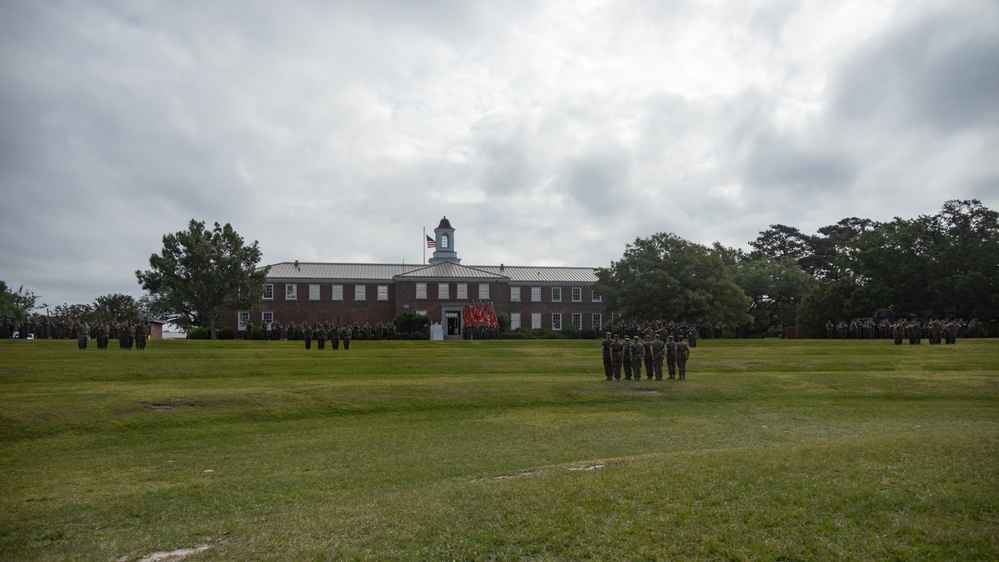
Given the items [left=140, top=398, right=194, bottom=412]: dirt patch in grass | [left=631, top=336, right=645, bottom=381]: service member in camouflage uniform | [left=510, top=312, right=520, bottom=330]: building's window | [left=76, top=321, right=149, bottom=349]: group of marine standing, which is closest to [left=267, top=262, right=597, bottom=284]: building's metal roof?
[left=510, top=312, right=520, bottom=330]: building's window

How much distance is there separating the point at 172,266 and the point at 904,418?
181 ft

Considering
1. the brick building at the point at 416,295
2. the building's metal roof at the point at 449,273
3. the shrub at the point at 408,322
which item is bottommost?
the shrub at the point at 408,322

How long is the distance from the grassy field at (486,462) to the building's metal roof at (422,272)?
4491 cm

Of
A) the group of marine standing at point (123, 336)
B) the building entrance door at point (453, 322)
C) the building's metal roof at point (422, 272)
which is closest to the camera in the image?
the group of marine standing at point (123, 336)

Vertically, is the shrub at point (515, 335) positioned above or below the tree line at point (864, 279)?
below

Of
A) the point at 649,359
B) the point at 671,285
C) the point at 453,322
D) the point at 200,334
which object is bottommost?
the point at 649,359

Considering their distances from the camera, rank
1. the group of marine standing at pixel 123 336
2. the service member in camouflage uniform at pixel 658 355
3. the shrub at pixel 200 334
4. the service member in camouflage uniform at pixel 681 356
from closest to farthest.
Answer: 1. the service member in camouflage uniform at pixel 658 355
2. the service member in camouflage uniform at pixel 681 356
3. the group of marine standing at pixel 123 336
4. the shrub at pixel 200 334

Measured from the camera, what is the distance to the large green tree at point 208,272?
59844 millimetres

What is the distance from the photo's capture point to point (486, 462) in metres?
13.8

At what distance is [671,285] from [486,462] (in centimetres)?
4776

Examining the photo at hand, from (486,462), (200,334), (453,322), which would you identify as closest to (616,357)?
(486,462)

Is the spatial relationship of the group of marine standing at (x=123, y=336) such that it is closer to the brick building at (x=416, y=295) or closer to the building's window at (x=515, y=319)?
the brick building at (x=416, y=295)

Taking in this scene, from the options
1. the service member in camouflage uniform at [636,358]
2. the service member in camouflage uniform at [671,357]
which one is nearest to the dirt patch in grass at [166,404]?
the service member in camouflage uniform at [636,358]

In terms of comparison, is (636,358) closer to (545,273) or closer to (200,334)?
(200,334)
